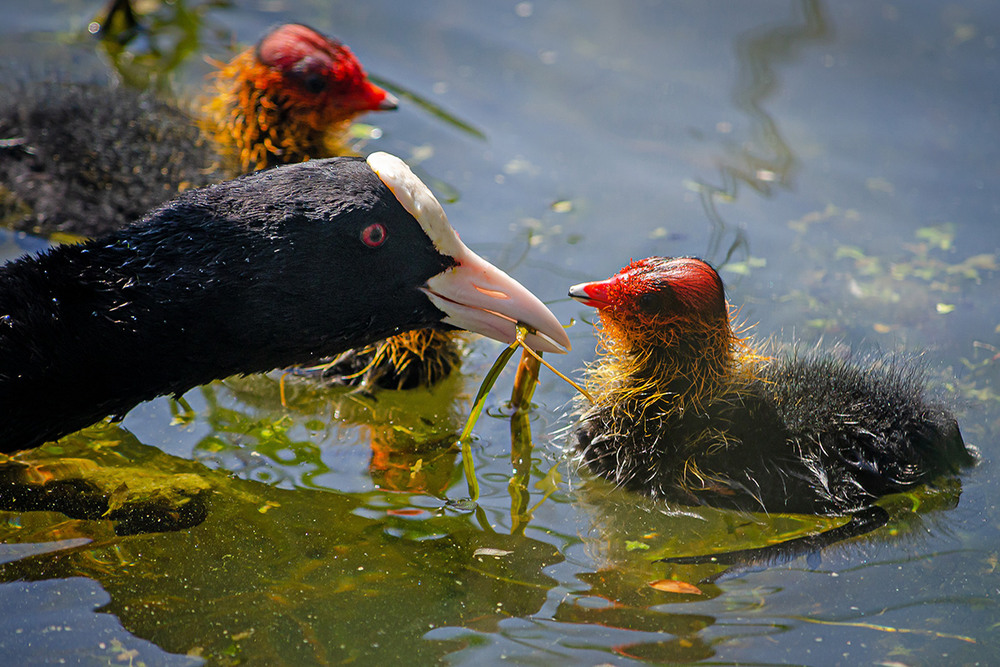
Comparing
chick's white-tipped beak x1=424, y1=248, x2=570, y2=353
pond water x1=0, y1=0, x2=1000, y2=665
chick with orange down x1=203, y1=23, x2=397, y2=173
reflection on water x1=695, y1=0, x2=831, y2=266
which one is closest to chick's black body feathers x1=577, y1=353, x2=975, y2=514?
pond water x1=0, y1=0, x2=1000, y2=665

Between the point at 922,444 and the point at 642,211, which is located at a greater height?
the point at 642,211

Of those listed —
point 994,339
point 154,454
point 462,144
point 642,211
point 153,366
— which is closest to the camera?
point 153,366

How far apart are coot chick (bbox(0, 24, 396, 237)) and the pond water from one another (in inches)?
16.4

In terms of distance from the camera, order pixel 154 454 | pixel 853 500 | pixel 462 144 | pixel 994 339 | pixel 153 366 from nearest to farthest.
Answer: pixel 153 366 < pixel 853 500 < pixel 154 454 < pixel 994 339 < pixel 462 144

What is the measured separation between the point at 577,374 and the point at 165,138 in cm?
245

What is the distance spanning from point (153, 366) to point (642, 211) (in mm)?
3068

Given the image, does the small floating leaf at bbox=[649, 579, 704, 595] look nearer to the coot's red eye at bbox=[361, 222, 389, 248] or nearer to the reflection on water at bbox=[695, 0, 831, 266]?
the coot's red eye at bbox=[361, 222, 389, 248]

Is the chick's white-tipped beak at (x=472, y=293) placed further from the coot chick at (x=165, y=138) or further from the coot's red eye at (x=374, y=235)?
the coot chick at (x=165, y=138)

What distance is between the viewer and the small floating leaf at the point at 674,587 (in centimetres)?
346

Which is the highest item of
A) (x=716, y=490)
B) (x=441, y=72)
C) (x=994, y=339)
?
(x=441, y=72)

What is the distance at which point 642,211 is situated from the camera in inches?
227

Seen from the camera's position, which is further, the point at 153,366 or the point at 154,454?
the point at 154,454

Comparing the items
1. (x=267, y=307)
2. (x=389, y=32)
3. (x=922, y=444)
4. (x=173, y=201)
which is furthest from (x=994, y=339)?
(x=389, y=32)

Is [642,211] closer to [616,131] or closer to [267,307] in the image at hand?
[616,131]
